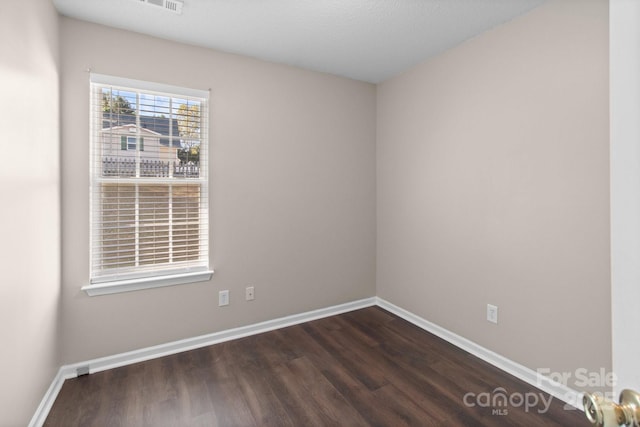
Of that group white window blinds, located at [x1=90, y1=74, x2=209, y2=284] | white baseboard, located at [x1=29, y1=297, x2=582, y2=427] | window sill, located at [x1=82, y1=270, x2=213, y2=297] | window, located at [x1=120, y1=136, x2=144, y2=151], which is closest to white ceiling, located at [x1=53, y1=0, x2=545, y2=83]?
white window blinds, located at [x1=90, y1=74, x2=209, y2=284]

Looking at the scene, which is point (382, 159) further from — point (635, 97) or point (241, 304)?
point (635, 97)

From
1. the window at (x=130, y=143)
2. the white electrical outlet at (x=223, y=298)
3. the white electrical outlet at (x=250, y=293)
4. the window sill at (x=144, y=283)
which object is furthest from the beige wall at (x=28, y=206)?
the white electrical outlet at (x=250, y=293)

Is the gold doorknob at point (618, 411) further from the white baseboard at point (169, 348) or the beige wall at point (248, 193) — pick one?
the beige wall at point (248, 193)

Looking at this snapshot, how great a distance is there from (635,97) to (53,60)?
9.07 feet

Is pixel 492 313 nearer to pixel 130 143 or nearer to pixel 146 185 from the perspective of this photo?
pixel 146 185

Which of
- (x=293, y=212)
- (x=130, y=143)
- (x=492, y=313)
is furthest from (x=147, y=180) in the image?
(x=492, y=313)

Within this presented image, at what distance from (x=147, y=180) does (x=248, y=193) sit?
0.80 m

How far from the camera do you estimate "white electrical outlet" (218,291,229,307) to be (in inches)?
108

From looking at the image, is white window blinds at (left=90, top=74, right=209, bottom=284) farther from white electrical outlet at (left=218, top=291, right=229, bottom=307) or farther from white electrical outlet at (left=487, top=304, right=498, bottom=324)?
white electrical outlet at (left=487, top=304, right=498, bottom=324)

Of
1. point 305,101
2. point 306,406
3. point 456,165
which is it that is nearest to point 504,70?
point 456,165

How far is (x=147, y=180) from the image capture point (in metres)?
2.46

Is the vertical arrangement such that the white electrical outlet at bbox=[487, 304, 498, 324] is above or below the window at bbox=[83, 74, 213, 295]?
below

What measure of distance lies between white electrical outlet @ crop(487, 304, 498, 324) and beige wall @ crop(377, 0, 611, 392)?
5 cm

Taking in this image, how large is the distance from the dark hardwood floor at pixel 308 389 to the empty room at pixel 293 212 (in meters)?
A: 0.02
